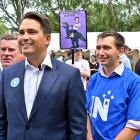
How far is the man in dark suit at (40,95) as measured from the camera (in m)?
3.07

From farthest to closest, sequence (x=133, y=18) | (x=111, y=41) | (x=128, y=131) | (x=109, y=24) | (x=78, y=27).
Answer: (x=133, y=18) → (x=109, y=24) → (x=78, y=27) → (x=111, y=41) → (x=128, y=131)

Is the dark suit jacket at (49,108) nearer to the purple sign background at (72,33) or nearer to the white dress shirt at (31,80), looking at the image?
the white dress shirt at (31,80)

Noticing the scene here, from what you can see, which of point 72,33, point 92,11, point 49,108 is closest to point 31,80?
point 49,108

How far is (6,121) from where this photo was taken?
3.30 meters

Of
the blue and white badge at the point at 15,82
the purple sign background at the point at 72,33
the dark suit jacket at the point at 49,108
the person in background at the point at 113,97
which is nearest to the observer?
the dark suit jacket at the point at 49,108

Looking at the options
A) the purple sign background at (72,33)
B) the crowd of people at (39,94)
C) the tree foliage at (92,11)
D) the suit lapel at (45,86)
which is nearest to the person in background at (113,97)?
the crowd of people at (39,94)

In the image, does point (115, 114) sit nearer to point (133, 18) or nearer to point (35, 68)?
point (35, 68)

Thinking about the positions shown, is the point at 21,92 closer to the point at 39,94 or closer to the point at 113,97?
the point at 39,94

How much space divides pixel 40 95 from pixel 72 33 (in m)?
4.67

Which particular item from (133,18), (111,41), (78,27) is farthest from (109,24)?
(111,41)

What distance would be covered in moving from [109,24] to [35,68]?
118 feet

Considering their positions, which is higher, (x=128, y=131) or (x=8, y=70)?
(x=8, y=70)

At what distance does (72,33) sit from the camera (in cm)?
768

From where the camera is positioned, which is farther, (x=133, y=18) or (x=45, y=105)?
(x=133, y=18)
